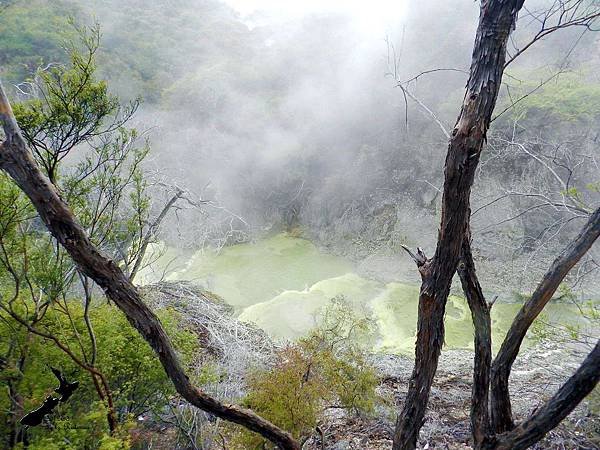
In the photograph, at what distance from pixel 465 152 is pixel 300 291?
800 centimetres

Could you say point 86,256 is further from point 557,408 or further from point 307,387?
point 307,387

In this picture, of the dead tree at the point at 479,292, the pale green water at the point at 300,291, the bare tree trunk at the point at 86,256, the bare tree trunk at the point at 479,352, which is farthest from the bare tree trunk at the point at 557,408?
the pale green water at the point at 300,291

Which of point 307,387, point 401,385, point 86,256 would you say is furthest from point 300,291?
point 86,256

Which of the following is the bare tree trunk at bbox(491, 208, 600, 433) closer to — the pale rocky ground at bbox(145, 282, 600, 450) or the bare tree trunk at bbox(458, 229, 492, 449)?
the bare tree trunk at bbox(458, 229, 492, 449)

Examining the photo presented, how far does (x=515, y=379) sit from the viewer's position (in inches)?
225

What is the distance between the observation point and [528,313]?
2.00 metres

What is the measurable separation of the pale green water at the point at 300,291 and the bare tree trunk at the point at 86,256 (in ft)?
16.5

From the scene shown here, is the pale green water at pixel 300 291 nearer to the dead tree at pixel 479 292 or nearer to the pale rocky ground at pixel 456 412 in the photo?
the pale rocky ground at pixel 456 412

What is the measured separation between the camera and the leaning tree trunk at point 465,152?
1581 millimetres

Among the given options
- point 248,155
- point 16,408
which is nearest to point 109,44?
point 248,155

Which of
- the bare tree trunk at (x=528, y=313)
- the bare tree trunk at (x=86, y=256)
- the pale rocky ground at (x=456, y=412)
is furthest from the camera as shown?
the pale rocky ground at (x=456, y=412)

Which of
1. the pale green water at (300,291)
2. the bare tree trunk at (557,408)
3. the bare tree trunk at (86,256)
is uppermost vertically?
the pale green water at (300,291)

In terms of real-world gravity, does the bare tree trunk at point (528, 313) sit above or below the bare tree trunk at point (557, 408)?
above

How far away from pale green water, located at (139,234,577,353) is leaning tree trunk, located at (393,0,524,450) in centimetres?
563
